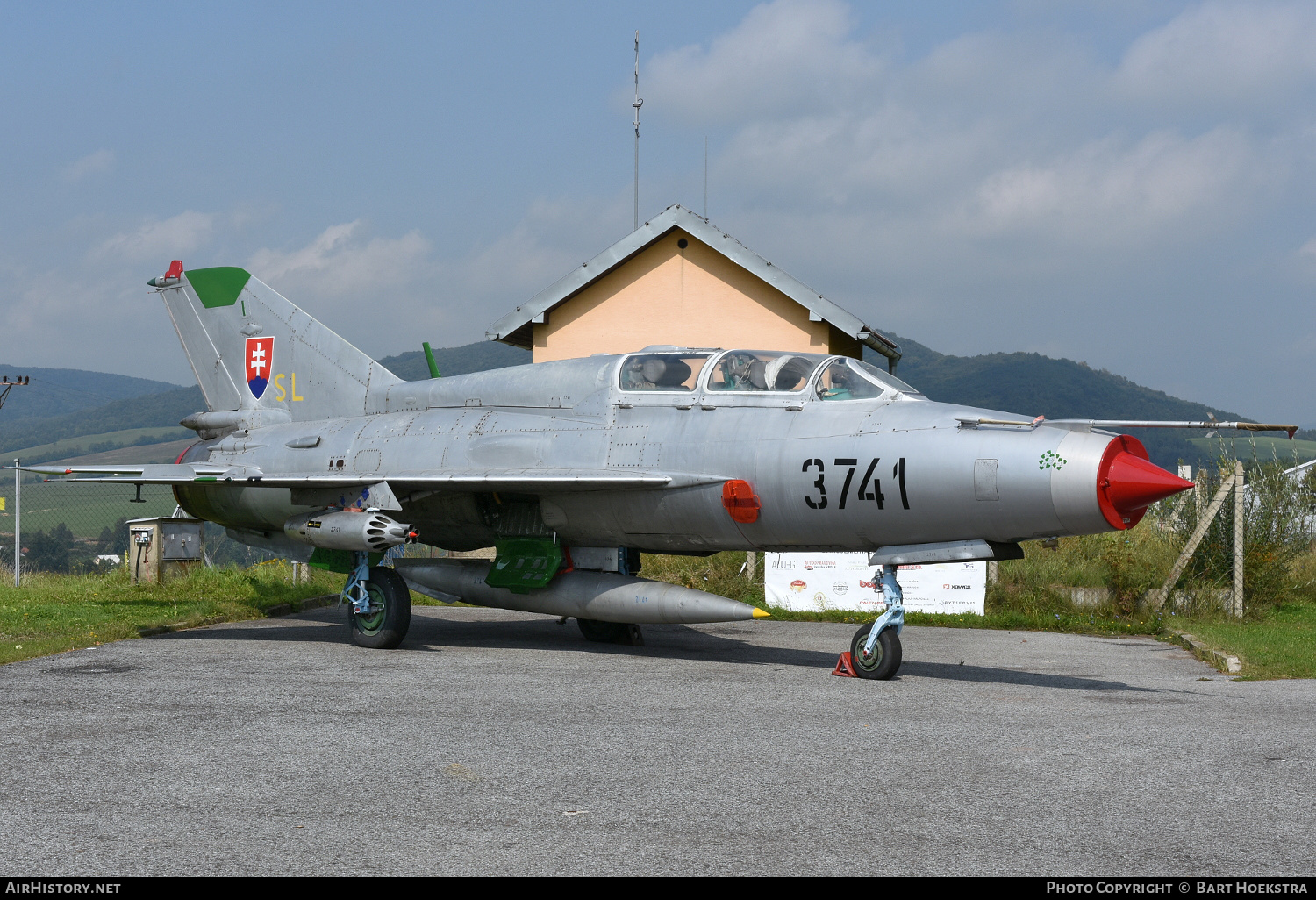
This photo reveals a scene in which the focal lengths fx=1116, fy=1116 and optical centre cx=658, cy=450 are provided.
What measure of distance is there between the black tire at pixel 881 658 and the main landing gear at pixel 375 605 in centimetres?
468

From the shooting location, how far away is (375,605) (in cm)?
1175

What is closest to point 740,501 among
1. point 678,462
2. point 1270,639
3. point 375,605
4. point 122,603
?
point 678,462

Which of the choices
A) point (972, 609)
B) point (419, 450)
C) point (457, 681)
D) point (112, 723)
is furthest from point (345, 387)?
point (972, 609)

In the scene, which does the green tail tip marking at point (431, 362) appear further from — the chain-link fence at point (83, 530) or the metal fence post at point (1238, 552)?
the chain-link fence at point (83, 530)

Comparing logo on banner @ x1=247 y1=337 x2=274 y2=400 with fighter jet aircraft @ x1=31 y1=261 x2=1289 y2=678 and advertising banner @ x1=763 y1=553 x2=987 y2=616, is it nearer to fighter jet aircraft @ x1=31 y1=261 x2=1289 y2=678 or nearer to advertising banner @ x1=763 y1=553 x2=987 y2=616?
fighter jet aircraft @ x1=31 y1=261 x2=1289 y2=678

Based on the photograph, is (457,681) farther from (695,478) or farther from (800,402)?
(800,402)

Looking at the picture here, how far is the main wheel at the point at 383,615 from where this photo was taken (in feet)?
38.1

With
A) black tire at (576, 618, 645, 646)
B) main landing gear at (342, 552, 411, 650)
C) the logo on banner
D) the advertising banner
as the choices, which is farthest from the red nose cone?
the logo on banner

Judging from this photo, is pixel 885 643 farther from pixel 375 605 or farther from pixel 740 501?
pixel 375 605

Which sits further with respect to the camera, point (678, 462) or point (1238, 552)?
point (1238, 552)

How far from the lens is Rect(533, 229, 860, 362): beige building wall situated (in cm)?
2033

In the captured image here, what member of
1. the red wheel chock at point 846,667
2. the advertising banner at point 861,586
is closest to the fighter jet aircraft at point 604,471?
the red wheel chock at point 846,667

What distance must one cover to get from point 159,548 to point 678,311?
9724 mm

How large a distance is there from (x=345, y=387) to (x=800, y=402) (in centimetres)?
652
